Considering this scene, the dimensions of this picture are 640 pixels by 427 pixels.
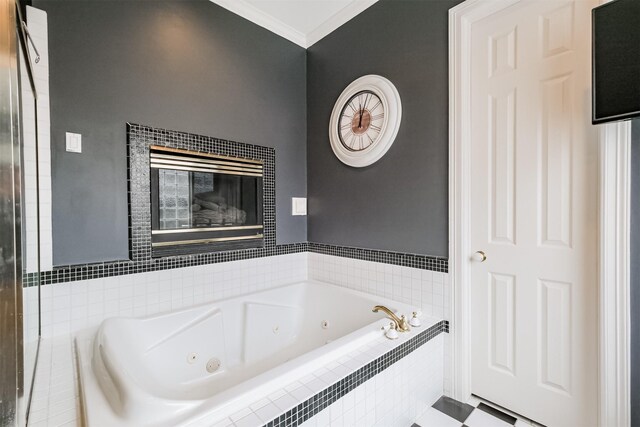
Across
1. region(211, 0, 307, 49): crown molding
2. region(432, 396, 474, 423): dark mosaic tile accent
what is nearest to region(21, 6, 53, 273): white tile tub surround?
region(211, 0, 307, 49): crown molding

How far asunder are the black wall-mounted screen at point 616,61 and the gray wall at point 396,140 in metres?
0.70

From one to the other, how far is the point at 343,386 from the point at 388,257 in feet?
3.50

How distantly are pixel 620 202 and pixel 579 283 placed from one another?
0.41 metres

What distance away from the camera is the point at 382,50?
207 centimetres

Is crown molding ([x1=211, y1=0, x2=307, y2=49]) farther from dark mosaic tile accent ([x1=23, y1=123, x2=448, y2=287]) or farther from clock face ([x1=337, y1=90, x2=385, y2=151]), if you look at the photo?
dark mosaic tile accent ([x1=23, y1=123, x2=448, y2=287])

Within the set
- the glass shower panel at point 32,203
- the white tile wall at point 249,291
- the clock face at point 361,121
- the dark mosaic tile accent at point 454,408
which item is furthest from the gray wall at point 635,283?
the glass shower panel at point 32,203

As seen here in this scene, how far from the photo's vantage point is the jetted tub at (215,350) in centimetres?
94

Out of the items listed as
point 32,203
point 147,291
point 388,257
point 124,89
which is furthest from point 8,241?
point 388,257

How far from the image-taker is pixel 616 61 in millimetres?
1118

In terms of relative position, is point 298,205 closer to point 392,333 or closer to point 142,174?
point 142,174

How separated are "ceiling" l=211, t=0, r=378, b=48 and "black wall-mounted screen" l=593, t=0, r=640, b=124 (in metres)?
1.46

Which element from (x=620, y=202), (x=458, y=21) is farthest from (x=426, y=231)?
(x=458, y=21)

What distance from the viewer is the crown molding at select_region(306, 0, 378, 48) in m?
2.18

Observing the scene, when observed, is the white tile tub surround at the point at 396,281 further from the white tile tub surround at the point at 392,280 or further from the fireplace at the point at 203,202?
the fireplace at the point at 203,202
